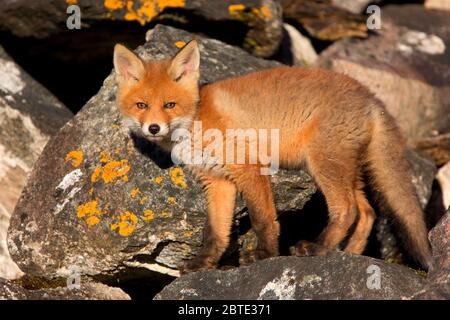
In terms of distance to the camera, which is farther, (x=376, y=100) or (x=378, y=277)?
(x=376, y=100)

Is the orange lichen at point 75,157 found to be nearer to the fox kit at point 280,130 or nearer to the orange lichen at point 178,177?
the fox kit at point 280,130

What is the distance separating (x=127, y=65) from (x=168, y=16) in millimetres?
2064

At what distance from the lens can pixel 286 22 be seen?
357 inches

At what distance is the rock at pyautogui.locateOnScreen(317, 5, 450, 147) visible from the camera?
27.5 feet

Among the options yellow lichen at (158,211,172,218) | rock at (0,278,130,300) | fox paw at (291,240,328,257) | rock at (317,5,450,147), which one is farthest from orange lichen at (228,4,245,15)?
rock at (0,278,130,300)

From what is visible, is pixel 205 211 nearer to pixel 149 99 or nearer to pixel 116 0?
pixel 149 99

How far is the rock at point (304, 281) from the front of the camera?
439cm

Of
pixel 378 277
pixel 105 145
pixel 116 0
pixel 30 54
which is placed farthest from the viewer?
pixel 30 54

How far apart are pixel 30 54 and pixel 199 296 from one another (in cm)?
435

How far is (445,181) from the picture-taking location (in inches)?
299

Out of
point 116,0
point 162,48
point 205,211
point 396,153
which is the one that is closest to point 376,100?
point 396,153

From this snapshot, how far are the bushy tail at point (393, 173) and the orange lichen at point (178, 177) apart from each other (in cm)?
146

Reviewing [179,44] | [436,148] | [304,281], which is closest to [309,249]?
[304,281]

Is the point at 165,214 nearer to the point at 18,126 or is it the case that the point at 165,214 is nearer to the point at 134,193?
the point at 134,193
